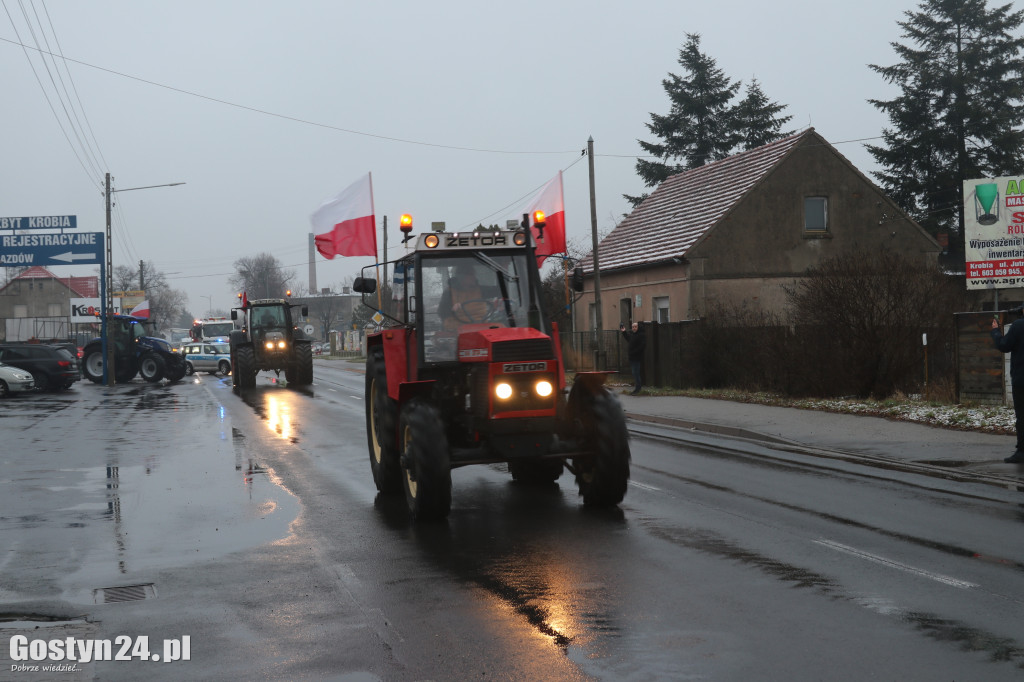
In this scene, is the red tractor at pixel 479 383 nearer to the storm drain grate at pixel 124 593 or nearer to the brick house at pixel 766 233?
the storm drain grate at pixel 124 593

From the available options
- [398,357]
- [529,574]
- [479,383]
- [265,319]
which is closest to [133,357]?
[265,319]

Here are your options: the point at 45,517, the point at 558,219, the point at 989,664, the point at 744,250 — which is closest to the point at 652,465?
the point at 45,517

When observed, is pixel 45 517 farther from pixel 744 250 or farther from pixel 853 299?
pixel 744 250

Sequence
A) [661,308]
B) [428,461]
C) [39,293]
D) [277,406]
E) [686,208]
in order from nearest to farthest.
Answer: [428,461]
[277,406]
[661,308]
[686,208]
[39,293]

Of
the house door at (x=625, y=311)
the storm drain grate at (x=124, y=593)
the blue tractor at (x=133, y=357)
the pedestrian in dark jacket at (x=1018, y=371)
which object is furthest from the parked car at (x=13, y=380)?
the pedestrian in dark jacket at (x=1018, y=371)

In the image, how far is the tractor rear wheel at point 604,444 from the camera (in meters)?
9.20

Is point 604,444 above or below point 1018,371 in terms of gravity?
below

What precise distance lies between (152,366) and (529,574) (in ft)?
117

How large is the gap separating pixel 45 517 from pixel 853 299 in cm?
1442

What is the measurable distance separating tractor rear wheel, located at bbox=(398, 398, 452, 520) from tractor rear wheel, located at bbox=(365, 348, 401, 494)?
52.0 inches

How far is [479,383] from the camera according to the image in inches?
361

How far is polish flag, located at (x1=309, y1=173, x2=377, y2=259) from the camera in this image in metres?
29.0

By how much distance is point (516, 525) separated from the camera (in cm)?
896

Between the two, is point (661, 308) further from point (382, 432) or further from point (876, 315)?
point (382, 432)
